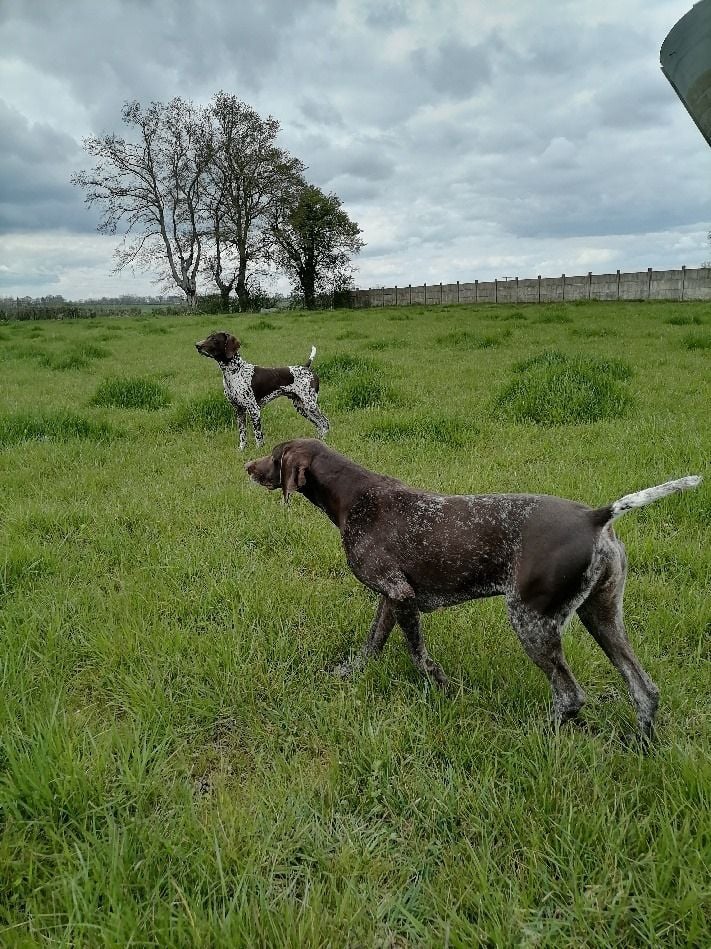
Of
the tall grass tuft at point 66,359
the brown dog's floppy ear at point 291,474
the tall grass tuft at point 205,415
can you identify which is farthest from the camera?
the tall grass tuft at point 66,359

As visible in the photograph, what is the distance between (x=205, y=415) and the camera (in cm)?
917

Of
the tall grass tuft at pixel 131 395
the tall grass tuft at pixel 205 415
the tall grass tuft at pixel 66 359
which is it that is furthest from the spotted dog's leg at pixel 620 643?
the tall grass tuft at pixel 66 359

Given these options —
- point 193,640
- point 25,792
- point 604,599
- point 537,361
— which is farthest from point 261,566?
point 537,361

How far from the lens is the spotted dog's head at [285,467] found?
3.26 metres

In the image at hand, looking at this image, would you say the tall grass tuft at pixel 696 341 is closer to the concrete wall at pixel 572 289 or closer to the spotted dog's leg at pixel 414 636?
the spotted dog's leg at pixel 414 636

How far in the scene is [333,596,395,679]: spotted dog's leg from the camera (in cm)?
328

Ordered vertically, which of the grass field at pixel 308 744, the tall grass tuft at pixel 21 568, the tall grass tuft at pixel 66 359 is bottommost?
the grass field at pixel 308 744

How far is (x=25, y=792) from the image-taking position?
2398 mm

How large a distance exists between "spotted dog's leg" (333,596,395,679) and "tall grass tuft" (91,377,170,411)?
7.92 m

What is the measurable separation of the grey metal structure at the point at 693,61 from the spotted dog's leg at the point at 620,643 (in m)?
→ 2.01

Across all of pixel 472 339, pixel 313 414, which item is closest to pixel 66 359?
pixel 313 414

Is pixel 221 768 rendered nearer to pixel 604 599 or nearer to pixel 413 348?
pixel 604 599

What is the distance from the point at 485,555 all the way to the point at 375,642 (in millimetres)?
926

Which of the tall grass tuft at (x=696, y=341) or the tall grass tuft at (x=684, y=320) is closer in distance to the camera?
the tall grass tuft at (x=696, y=341)
